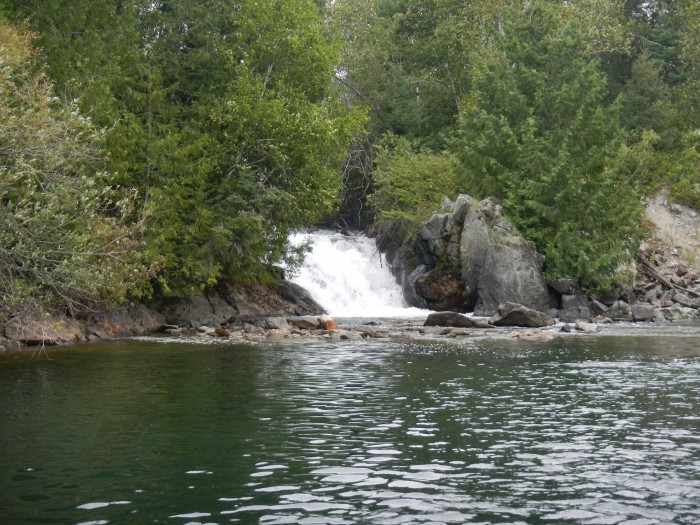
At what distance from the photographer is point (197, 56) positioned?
4441 centimetres

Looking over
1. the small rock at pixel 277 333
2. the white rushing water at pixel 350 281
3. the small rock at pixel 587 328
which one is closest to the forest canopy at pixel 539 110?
the white rushing water at pixel 350 281

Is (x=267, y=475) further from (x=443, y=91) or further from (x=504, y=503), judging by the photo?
(x=443, y=91)

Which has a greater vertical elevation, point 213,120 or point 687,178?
point 213,120

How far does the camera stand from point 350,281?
170 feet

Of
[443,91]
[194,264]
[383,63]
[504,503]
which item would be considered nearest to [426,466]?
[504,503]

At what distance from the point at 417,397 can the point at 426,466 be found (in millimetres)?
6707

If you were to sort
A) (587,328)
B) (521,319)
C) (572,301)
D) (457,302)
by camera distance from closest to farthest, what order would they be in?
(587,328)
(521,319)
(572,301)
(457,302)

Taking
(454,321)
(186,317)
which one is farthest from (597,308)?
(186,317)

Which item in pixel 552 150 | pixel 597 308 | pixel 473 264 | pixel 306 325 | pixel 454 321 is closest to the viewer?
pixel 306 325

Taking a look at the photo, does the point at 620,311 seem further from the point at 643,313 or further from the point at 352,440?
the point at 352,440

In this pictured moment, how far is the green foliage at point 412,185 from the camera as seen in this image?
181 ft

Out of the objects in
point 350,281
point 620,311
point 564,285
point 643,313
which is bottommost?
point 643,313

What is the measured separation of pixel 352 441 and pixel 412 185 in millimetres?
42782

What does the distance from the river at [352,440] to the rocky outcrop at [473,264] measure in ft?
58.7
